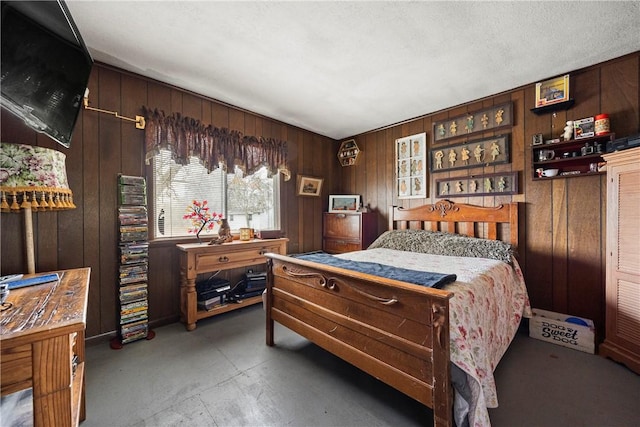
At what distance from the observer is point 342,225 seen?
409cm

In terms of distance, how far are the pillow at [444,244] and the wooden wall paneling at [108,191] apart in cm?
293

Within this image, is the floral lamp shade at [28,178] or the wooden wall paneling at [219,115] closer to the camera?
the floral lamp shade at [28,178]

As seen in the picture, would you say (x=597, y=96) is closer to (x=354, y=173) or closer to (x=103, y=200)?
(x=354, y=173)

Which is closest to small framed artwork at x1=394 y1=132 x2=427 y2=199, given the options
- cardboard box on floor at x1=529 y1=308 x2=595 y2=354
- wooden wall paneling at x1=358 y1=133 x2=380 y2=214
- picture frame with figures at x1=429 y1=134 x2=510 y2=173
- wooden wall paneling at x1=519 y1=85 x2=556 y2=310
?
picture frame with figures at x1=429 y1=134 x2=510 y2=173

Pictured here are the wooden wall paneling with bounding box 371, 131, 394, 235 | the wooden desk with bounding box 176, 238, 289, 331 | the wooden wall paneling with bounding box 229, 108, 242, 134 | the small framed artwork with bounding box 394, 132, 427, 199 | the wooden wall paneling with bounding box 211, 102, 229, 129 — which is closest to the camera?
the wooden desk with bounding box 176, 238, 289, 331

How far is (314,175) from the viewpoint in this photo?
427 cm

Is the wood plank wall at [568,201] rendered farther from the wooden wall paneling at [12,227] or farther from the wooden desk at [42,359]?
the wooden wall paneling at [12,227]

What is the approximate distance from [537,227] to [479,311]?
72.3 inches

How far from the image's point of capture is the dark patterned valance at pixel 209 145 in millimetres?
2619

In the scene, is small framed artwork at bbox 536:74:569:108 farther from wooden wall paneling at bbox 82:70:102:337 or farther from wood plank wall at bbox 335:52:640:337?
wooden wall paneling at bbox 82:70:102:337

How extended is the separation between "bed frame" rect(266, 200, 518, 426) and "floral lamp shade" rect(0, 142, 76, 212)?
1586 millimetres

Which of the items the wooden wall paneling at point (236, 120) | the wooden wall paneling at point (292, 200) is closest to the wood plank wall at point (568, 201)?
the wooden wall paneling at point (292, 200)

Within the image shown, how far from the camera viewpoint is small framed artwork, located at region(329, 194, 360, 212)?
4.18 m

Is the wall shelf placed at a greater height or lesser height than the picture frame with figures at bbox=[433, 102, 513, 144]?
lesser
